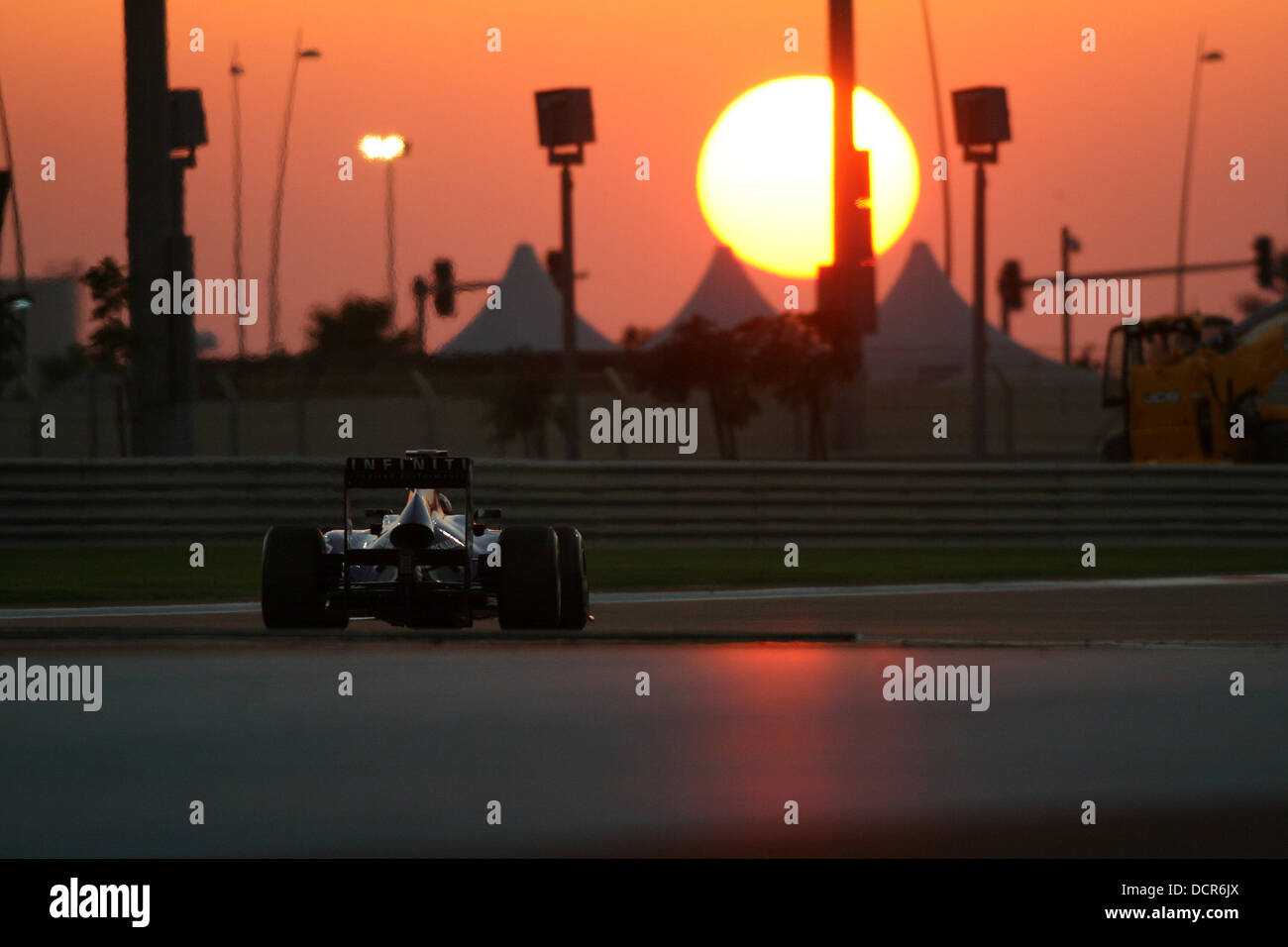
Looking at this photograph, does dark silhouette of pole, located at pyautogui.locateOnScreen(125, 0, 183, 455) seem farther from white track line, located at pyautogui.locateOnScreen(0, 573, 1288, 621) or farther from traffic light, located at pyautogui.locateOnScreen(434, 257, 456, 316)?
traffic light, located at pyautogui.locateOnScreen(434, 257, 456, 316)

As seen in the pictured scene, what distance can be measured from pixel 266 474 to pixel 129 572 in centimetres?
279

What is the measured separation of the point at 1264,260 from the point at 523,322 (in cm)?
2435

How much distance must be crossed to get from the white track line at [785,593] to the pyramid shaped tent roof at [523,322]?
139 feet

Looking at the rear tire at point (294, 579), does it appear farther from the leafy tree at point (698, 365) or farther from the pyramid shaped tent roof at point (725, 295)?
the pyramid shaped tent roof at point (725, 295)

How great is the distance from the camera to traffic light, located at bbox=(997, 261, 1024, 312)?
165 ft

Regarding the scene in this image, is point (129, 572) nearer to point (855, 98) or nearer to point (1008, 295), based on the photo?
point (855, 98)

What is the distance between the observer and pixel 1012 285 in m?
50.4

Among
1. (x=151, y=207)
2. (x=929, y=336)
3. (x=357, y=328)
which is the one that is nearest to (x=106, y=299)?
(x=151, y=207)

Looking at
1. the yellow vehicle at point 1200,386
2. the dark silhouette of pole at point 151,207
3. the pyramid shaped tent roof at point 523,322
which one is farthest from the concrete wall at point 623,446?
the pyramid shaped tent roof at point 523,322

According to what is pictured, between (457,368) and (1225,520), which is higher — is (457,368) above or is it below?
above

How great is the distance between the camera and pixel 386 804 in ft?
21.1

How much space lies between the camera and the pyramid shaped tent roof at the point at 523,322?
60.5 metres

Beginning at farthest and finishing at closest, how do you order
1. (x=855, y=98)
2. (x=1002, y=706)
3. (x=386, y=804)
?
(x=855, y=98) → (x=1002, y=706) → (x=386, y=804)
